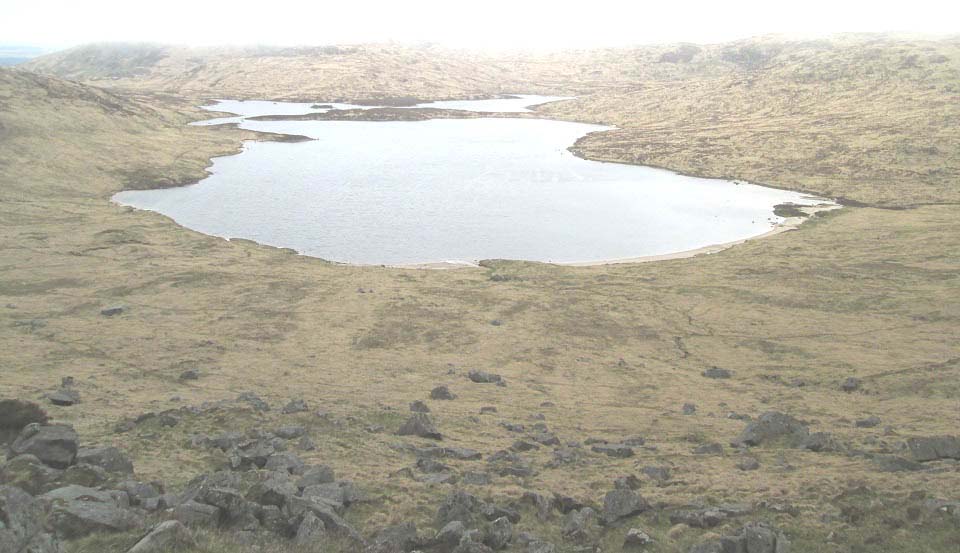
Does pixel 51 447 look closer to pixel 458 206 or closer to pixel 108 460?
pixel 108 460

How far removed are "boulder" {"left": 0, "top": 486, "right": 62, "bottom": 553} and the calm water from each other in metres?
65.1

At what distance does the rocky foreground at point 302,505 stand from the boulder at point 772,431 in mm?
1506

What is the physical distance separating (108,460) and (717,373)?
3565 centimetres

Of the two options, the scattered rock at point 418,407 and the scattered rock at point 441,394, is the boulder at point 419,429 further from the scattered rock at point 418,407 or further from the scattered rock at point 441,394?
the scattered rock at point 441,394

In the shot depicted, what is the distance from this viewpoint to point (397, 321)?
184ft

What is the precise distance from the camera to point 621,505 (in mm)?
22562

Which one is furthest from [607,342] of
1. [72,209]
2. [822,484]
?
[72,209]

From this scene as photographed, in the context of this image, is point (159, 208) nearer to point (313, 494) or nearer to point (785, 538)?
point (313, 494)

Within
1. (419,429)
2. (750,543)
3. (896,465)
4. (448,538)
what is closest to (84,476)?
(448,538)

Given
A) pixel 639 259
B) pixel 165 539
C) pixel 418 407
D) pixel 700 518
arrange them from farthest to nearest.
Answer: pixel 639 259 < pixel 418 407 < pixel 700 518 < pixel 165 539

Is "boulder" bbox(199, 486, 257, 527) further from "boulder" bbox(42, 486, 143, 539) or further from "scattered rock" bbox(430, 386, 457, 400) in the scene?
"scattered rock" bbox(430, 386, 457, 400)

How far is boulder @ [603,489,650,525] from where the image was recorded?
22344 millimetres

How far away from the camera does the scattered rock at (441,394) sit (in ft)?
130

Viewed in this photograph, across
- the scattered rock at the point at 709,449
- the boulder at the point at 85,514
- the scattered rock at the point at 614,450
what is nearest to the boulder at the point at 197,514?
the boulder at the point at 85,514
